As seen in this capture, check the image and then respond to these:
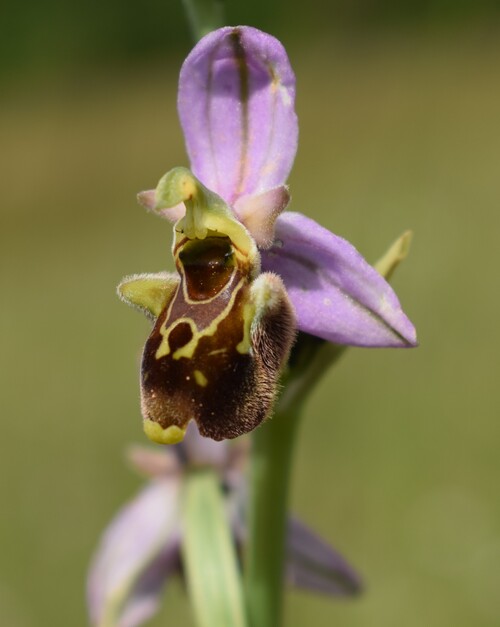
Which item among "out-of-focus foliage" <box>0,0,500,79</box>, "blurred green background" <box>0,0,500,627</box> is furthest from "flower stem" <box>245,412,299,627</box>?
"out-of-focus foliage" <box>0,0,500,79</box>

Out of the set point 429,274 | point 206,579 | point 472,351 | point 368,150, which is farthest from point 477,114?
point 206,579

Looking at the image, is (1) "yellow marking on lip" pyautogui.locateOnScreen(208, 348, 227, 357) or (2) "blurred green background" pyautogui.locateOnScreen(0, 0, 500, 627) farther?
(2) "blurred green background" pyautogui.locateOnScreen(0, 0, 500, 627)

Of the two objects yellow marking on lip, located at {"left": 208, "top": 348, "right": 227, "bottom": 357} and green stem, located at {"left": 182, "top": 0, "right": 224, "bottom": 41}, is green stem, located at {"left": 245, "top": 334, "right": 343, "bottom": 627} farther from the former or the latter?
green stem, located at {"left": 182, "top": 0, "right": 224, "bottom": 41}

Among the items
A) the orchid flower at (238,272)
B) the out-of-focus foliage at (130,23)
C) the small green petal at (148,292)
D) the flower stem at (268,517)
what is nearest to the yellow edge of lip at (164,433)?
the orchid flower at (238,272)

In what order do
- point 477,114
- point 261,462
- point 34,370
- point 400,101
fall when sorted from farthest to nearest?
1. point 400,101
2. point 477,114
3. point 34,370
4. point 261,462

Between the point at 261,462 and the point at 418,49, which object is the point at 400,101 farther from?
the point at 261,462
